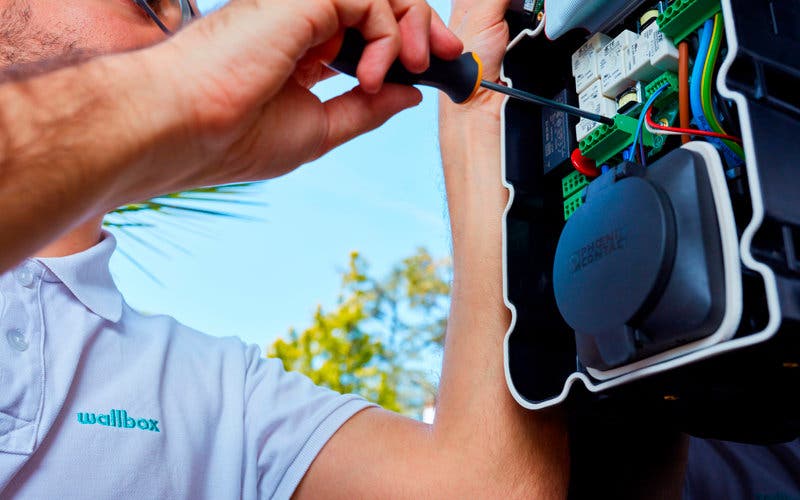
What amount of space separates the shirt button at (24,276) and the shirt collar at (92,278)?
0.08 feet

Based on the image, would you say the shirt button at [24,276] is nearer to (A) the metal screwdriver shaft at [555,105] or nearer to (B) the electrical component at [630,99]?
(A) the metal screwdriver shaft at [555,105]

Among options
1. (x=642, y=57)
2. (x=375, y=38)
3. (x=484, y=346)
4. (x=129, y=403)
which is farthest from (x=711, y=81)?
(x=129, y=403)

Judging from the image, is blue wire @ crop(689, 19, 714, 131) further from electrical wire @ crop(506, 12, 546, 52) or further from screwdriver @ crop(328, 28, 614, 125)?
electrical wire @ crop(506, 12, 546, 52)

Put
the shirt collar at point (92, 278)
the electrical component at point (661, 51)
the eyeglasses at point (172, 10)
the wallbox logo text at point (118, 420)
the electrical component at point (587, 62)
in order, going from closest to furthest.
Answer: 1. the electrical component at point (661, 51)
2. the electrical component at point (587, 62)
3. the wallbox logo text at point (118, 420)
4. the shirt collar at point (92, 278)
5. the eyeglasses at point (172, 10)

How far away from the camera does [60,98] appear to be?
0.48 metres

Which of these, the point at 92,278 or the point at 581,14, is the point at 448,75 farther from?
the point at 92,278

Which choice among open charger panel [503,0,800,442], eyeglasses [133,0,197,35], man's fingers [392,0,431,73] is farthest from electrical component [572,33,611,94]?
eyeglasses [133,0,197,35]

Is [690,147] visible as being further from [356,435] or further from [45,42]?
[45,42]

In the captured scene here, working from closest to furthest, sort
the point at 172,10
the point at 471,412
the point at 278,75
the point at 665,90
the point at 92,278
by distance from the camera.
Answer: the point at 278,75
the point at 665,90
the point at 471,412
the point at 92,278
the point at 172,10

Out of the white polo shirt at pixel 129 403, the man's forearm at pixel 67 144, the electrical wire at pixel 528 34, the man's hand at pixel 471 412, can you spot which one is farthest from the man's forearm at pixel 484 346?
the man's forearm at pixel 67 144

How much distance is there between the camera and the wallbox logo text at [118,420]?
88 centimetres

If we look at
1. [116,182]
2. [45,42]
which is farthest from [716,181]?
[45,42]

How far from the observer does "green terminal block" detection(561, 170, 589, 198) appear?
2.63ft

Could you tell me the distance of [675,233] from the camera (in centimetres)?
53
